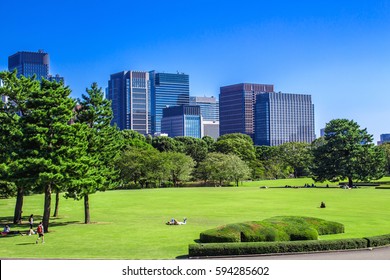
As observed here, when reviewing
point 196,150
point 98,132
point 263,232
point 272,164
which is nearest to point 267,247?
point 263,232

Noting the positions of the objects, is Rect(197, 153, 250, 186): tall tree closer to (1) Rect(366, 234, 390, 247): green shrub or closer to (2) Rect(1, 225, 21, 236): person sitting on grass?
(2) Rect(1, 225, 21, 236): person sitting on grass

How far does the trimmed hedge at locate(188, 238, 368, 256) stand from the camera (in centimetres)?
2983

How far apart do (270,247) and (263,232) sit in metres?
2.92

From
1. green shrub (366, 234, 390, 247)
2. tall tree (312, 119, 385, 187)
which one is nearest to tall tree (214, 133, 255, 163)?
tall tree (312, 119, 385, 187)

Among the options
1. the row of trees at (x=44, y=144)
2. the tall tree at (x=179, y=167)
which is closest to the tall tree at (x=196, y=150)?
the tall tree at (x=179, y=167)

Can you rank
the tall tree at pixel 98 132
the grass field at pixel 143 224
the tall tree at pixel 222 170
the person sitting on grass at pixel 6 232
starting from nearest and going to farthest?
the grass field at pixel 143 224
the person sitting on grass at pixel 6 232
the tall tree at pixel 98 132
the tall tree at pixel 222 170

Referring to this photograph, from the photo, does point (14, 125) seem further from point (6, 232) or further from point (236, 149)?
point (236, 149)

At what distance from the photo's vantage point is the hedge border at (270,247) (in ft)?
97.9

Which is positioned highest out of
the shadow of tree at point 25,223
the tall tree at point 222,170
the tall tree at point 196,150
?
the tall tree at point 196,150

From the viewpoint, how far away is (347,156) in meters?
115

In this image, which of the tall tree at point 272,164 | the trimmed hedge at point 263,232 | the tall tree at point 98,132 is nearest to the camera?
the trimmed hedge at point 263,232

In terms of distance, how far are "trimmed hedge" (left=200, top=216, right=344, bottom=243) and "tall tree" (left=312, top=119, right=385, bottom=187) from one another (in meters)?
80.6

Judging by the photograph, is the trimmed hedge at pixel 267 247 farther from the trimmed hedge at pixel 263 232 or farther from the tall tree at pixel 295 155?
the tall tree at pixel 295 155
